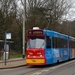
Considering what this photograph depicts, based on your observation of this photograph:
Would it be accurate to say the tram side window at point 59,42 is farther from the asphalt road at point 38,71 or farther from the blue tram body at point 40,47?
the asphalt road at point 38,71

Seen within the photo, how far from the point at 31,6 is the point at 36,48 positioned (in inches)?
1274

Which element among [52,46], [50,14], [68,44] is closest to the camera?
[52,46]

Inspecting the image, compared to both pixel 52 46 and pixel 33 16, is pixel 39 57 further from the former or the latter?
pixel 33 16

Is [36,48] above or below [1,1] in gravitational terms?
below

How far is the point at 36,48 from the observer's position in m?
22.0

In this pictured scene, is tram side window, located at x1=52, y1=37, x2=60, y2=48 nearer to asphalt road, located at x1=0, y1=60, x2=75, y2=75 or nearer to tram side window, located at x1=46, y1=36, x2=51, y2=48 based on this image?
tram side window, located at x1=46, y1=36, x2=51, y2=48

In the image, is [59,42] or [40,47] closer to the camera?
[40,47]

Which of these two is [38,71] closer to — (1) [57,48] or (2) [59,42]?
(1) [57,48]

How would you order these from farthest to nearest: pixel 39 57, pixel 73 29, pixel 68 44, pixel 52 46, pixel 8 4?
pixel 73 29 < pixel 8 4 < pixel 68 44 < pixel 52 46 < pixel 39 57

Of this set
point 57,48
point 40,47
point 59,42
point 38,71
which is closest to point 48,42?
point 40,47

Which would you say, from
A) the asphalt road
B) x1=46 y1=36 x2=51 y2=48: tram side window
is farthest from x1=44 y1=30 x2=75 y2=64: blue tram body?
the asphalt road

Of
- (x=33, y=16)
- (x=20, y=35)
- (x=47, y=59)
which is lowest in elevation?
(x=47, y=59)

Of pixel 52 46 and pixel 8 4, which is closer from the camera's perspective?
pixel 52 46

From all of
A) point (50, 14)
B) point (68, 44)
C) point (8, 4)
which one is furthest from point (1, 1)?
point (68, 44)
